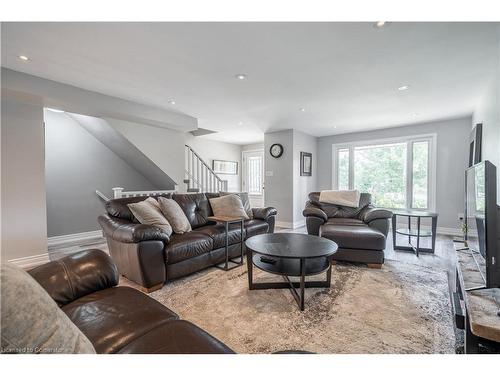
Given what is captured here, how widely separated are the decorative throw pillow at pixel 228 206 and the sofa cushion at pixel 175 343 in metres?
2.33

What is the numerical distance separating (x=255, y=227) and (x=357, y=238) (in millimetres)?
1337

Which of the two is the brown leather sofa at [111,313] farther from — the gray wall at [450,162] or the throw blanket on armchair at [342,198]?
the gray wall at [450,162]

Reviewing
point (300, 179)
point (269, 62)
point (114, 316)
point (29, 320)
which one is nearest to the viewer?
point (29, 320)

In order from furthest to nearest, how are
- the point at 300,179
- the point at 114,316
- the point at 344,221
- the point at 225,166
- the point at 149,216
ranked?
the point at 225,166, the point at 300,179, the point at 344,221, the point at 149,216, the point at 114,316

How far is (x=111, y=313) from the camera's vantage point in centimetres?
108

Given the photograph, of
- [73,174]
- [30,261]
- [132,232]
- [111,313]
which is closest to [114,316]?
[111,313]

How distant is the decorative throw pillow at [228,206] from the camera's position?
3340mm

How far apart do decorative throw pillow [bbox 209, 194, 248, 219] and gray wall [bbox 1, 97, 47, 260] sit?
222cm

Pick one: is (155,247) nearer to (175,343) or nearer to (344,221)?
(175,343)

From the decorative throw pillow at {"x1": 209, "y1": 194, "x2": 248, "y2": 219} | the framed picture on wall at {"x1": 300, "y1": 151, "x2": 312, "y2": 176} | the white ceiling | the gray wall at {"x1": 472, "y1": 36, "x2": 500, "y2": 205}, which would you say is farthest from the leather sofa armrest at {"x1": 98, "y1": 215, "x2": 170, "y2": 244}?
the framed picture on wall at {"x1": 300, "y1": 151, "x2": 312, "y2": 176}

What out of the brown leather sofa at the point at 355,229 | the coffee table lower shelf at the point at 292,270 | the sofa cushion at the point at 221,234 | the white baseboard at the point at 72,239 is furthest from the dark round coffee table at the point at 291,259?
the white baseboard at the point at 72,239

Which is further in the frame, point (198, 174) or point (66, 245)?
point (198, 174)
